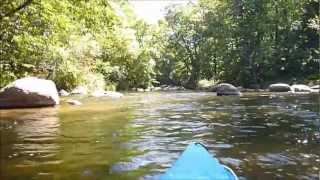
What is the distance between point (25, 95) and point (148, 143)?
1116 cm

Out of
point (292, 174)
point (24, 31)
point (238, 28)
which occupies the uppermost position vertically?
point (238, 28)

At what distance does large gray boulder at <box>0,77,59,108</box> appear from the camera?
19.2 m

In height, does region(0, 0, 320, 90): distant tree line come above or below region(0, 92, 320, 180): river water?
above

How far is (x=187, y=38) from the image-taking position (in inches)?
2251

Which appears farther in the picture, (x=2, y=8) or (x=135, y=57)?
(x=135, y=57)

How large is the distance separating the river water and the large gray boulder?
4.11 meters

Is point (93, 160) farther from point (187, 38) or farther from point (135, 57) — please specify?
point (187, 38)

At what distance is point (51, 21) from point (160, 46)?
44946mm

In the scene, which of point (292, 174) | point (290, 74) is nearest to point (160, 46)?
point (290, 74)

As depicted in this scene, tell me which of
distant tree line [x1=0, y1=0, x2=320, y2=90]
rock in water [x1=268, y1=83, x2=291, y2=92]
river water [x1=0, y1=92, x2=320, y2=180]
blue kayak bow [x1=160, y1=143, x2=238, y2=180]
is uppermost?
distant tree line [x1=0, y1=0, x2=320, y2=90]

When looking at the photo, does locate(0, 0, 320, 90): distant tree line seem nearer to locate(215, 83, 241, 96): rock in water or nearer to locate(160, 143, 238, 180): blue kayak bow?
locate(215, 83, 241, 96): rock in water

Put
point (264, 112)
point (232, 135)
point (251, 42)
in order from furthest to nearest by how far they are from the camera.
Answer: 1. point (251, 42)
2. point (264, 112)
3. point (232, 135)

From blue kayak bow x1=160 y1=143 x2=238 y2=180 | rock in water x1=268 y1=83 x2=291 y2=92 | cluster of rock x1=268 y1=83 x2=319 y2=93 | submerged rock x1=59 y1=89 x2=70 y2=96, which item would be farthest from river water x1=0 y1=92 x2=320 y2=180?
rock in water x1=268 y1=83 x2=291 y2=92

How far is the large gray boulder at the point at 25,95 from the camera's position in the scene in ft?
63.1
